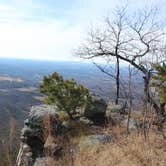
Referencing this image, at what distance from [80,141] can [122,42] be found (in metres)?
10.0

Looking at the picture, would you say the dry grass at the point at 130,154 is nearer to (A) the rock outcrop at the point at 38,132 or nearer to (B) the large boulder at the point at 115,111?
(A) the rock outcrop at the point at 38,132

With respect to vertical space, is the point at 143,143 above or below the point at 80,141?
above

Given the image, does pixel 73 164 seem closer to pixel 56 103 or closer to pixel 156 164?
pixel 156 164

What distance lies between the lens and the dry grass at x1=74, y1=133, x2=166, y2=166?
638 cm

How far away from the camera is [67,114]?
12633 mm

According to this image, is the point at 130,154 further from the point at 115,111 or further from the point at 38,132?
the point at 115,111

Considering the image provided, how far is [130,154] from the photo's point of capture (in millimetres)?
6805

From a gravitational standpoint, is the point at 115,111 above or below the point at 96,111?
below

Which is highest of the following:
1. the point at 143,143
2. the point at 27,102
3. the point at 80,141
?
the point at 143,143

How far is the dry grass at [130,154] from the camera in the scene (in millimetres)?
6383

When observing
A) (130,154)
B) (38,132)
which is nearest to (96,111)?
(38,132)

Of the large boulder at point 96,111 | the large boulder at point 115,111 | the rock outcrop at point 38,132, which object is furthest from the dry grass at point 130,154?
the large boulder at point 115,111

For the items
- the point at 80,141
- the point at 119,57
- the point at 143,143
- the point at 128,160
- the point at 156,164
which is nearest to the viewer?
the point at 156,164

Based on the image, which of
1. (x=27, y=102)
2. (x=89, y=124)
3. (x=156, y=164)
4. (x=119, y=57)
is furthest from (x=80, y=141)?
(x=27, y=102)
